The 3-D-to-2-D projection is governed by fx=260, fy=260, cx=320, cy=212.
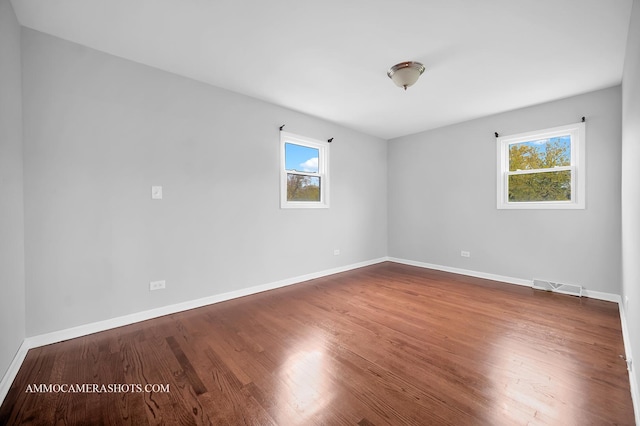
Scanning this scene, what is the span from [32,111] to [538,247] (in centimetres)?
599

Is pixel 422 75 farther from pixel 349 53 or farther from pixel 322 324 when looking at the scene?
pixel 322 324

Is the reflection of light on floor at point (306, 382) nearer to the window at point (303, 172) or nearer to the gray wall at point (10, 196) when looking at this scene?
the gray wall at point (10, 196)

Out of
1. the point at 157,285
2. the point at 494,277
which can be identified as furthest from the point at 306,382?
the point at 494,277

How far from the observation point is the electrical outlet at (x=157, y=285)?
275 centimetres

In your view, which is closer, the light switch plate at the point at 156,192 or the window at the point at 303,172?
the light switch plate at the point at 156,192

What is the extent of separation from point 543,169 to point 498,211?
825mm

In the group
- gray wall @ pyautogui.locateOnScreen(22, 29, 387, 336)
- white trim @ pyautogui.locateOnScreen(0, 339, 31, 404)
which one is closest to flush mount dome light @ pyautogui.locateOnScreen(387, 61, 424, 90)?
gray wall @ pyautogui.locateOnScreen(22, 29, 387, 336)

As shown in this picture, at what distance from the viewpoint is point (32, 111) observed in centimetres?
218

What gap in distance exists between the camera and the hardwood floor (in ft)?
4.82

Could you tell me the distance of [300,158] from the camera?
13.9 ft

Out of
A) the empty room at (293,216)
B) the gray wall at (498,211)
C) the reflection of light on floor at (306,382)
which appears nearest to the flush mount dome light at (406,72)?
the empty room at (293,216)

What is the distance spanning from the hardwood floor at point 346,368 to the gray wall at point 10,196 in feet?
1.11

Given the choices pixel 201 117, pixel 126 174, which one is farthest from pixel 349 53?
pixel 126 174

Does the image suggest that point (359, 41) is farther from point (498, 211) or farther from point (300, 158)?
point (498, 211)
